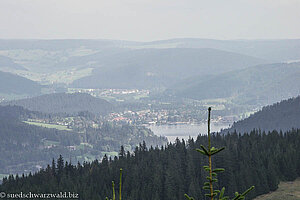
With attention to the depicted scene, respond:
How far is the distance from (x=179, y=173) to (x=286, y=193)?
34.1 meters

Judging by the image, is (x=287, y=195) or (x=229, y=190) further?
(x=229, y=190)

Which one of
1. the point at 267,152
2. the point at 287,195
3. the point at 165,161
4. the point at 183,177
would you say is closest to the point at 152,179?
the point at 183,177

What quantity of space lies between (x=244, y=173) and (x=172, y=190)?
16891 millimetres

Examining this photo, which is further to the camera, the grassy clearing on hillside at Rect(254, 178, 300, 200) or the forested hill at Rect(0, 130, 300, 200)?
the forested hill at Rect(0, 130, 300, 200)

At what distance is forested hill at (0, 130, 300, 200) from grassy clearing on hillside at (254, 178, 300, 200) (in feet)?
6.71

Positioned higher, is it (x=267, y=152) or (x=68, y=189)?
(x=267, y=152)

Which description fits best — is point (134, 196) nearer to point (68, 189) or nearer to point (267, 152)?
point (68, 189)

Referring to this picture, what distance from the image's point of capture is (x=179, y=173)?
137500mm

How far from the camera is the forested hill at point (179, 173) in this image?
124 metres

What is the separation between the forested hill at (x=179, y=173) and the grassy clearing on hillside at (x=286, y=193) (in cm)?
204

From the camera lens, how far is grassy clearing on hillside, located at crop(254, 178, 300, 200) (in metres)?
106

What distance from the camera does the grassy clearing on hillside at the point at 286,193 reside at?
106250 millimetres

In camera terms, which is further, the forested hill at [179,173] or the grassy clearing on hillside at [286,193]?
the forested hill at [179,173]

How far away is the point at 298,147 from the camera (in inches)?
5389
